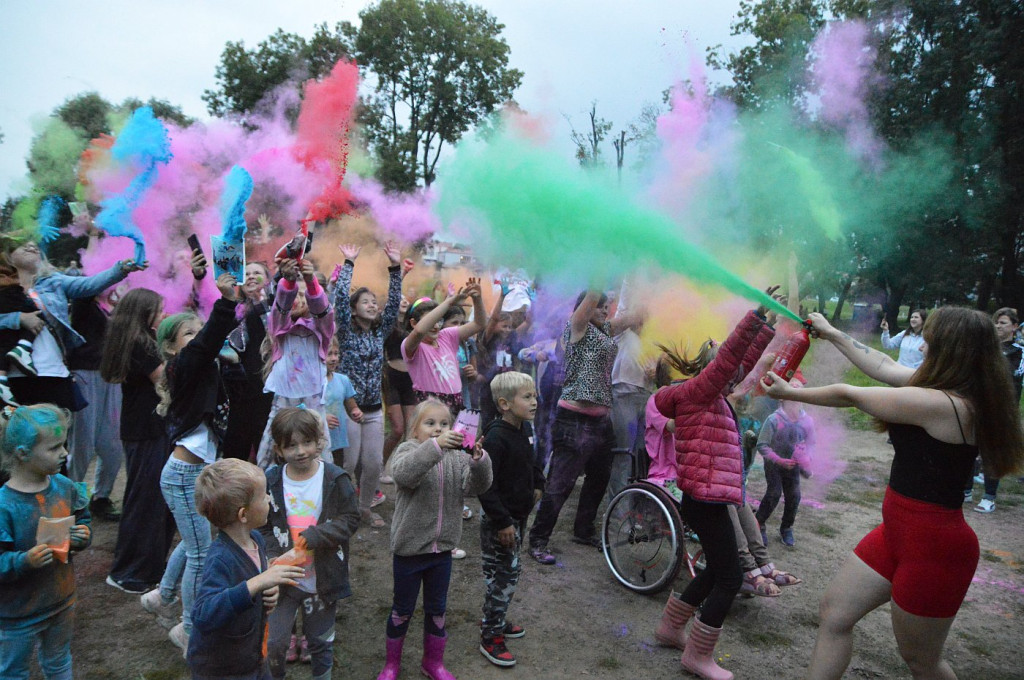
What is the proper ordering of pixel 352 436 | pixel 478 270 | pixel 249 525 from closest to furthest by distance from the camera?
pixel 249 525 → pixel 352 436 → pixel 478 270

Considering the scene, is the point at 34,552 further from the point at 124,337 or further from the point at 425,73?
the point at 425,73

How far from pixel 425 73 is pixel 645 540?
54.3 feet

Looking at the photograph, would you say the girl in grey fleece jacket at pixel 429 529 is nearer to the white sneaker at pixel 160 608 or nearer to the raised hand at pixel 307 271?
the raised hand at pixel 307 271

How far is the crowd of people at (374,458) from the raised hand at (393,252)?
2cm

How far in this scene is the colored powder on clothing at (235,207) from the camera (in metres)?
3.46

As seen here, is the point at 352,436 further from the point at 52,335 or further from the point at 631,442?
the point at 631,442

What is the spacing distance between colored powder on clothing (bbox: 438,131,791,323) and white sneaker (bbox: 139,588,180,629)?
3.67m

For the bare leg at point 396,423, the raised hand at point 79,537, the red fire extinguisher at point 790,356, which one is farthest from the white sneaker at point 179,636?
the red fire extinguisher at point 790,356

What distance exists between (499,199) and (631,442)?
269 centimetres

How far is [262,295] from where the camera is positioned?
15.9 feet

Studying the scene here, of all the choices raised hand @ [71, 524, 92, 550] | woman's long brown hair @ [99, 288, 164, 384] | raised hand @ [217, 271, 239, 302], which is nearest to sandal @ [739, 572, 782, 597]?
raised hand @ [217, 271, 239, 302]

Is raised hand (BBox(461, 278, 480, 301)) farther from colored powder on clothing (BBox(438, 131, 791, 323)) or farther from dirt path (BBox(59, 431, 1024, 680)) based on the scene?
dirt path (BBox(59, 431, 1024, 680))

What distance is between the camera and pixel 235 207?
3.46 m

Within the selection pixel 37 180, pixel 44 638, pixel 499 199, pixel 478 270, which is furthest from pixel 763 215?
pixel 37 180
